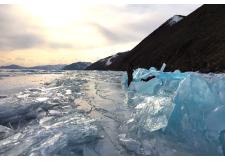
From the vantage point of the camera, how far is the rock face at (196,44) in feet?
118

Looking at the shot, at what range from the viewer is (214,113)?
5.86m

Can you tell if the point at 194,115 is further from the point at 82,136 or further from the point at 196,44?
the point at 196,44

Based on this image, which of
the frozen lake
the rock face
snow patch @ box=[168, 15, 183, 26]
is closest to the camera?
the frozen lake

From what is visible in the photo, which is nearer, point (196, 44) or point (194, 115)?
point (194, 115)

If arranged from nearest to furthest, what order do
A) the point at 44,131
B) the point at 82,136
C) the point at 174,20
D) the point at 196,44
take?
the point at 82,136
the point at 44,131
the point at 196,44
the point at 174,20

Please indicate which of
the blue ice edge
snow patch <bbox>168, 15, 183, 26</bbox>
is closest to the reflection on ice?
the blue ice edge

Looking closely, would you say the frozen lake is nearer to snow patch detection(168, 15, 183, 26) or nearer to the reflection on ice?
the reflection on ice

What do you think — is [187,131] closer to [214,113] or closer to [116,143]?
[214,113]

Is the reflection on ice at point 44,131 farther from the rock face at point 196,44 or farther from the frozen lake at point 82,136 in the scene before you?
the rock face at point 196,44

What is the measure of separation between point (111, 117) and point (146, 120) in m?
1.83

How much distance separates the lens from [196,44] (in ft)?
167

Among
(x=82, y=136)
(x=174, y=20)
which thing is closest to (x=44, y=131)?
(x=82, y=136)

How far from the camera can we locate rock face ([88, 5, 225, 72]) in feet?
118
